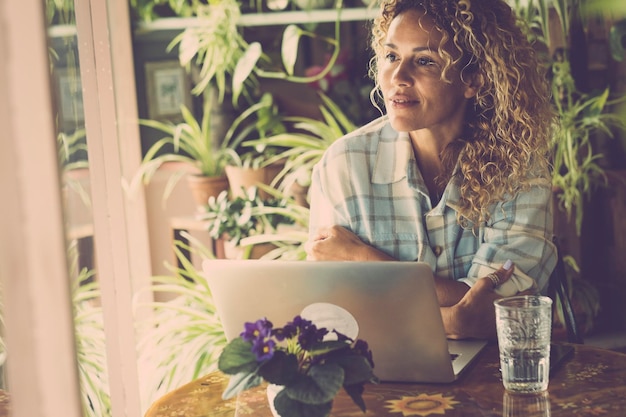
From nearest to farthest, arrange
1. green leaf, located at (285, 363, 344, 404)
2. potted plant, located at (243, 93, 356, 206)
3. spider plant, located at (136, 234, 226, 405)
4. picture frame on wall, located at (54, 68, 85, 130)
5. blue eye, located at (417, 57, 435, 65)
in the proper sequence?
green leaf, located at (285, 363, 344, 404) < picture frame on wall, located at (54, 68, 85, 130) < blue eye, located at (417, 57, 435, 65) < spider plant, located at (136, 234, 226, 405) < potted plant, located at (243, 93, 356, 206)

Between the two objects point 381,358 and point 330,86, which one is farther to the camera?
point 330,86

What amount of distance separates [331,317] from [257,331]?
0.80 feet

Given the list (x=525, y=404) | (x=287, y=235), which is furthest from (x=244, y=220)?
(x=525, y=404)

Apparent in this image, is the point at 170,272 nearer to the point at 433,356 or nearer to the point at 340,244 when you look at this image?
the point at 340,244

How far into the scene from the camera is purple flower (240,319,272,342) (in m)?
1.25

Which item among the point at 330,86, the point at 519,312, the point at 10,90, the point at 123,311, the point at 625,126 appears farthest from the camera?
the point at 330,86

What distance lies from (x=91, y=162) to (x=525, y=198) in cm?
93

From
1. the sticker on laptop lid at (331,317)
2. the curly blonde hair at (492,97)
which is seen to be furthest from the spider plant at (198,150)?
the sticker on laptop lid at (331,317)

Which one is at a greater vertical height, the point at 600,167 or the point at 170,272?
the point at 600,167

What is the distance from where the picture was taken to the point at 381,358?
153 cm

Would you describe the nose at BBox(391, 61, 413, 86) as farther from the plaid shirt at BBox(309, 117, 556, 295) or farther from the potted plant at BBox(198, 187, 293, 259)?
the potted plant at BBox(198, 187, 293, 259)

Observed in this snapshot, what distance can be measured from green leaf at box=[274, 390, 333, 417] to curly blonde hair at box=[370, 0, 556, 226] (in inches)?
36.9

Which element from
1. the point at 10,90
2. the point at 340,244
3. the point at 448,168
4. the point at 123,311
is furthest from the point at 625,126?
the point at 10,90

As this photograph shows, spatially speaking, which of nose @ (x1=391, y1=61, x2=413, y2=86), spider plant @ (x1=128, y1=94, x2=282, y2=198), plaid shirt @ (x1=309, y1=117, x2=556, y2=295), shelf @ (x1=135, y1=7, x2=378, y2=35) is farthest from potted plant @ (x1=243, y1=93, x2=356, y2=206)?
nose @ (x1=391, y1=61, x2=413, y2=86)
